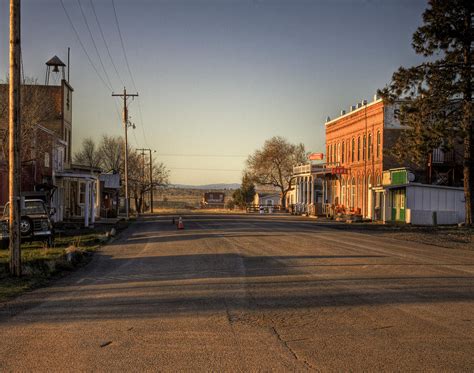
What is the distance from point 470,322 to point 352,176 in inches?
1920

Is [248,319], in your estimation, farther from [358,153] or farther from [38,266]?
[358,153]

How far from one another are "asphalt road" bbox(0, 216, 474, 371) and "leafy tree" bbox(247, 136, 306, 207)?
71347 millimetres

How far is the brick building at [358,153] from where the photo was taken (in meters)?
48.3

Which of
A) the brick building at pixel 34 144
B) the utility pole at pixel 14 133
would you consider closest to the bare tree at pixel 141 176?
the brick building at pixel 34 144

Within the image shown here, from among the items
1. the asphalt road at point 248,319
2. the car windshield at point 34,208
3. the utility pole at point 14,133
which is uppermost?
the utility pole at point 14,133

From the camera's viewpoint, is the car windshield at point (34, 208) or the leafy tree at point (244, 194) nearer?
the car windshield at point (34, 208)

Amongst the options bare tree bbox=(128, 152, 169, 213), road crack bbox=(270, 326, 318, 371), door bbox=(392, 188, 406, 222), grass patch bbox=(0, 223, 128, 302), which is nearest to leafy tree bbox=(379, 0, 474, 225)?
door bbox=(392, 188, 406, 222)

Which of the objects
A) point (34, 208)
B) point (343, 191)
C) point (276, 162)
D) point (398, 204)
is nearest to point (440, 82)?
point (398, 204)

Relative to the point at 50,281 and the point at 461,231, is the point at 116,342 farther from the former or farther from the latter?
the point at 461,231

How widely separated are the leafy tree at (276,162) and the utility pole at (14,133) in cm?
7357

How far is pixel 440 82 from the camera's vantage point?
1209 inches

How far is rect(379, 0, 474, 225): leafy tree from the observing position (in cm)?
3033

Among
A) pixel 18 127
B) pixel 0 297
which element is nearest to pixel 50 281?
pixel 0 297

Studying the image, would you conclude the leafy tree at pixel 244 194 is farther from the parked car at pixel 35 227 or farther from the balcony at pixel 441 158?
the parked car at pixel 35 227
